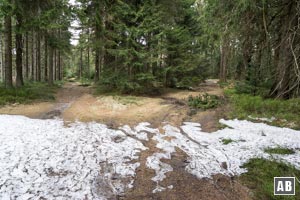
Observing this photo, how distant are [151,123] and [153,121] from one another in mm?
244

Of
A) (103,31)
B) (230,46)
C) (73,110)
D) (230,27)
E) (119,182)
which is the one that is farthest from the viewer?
(103,31)

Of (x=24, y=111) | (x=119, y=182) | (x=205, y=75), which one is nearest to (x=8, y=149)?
(x=119, y=182)

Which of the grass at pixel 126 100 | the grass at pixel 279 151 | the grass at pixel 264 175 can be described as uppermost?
the grass at pixel 126 100

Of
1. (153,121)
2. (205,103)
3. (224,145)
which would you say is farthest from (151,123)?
(205,103)

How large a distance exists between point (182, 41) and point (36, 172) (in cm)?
1189

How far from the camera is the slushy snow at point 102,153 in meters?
3.25

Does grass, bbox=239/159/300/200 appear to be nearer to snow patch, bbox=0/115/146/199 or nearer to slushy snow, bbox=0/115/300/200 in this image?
slushy snow, bbox=0/115/300/200

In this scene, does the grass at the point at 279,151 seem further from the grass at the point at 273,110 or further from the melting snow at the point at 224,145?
the grass at the point at 273,110

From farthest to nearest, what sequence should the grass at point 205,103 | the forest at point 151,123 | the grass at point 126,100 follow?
the grass at point 126,100
the grass at point 205,103
the forest at point 151,123

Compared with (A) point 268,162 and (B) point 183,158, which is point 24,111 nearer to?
(B) point 183,158

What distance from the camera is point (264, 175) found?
3.67 metres

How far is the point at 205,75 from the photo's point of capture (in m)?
16.9

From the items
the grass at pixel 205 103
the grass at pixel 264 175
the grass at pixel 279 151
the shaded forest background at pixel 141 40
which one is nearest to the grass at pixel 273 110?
the shaded forest background at pixel 141 40

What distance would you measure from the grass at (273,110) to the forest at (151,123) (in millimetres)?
33
